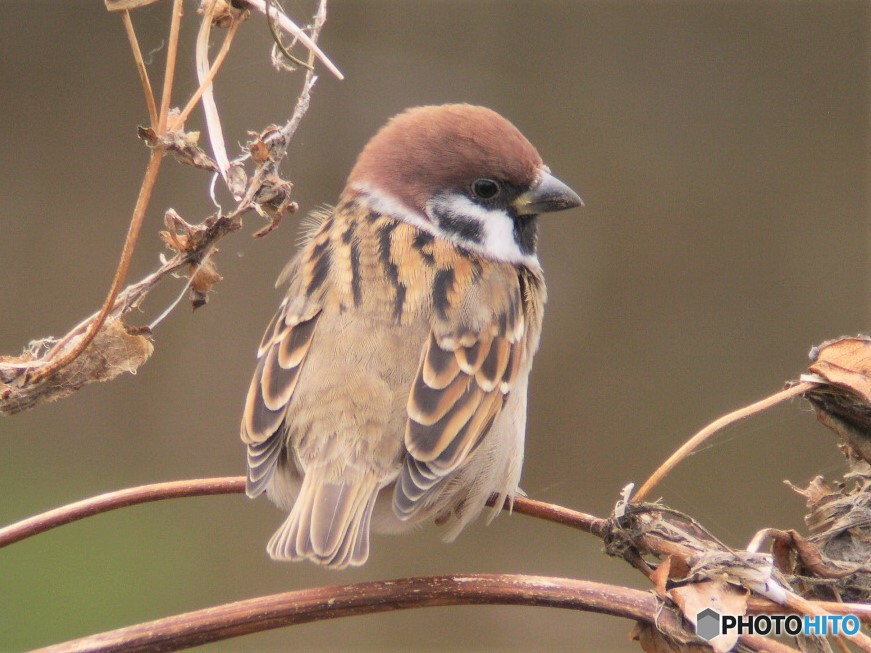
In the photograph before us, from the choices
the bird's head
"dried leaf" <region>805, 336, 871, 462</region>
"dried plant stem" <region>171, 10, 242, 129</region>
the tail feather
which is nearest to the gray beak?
the bird's head

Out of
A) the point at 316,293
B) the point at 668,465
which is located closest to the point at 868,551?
the point at 668,465

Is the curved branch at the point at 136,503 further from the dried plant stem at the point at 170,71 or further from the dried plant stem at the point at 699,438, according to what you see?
the dried plant stem at the point at 170,71

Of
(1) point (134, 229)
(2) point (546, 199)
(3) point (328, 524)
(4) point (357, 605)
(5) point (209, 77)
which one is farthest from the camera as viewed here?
(2) point (546, 199)

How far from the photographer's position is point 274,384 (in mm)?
2441

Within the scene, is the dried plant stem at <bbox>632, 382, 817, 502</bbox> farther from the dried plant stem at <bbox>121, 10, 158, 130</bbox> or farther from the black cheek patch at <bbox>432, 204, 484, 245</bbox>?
the black cheek patch at <bbox>432, 204, 484, 245</bbox>

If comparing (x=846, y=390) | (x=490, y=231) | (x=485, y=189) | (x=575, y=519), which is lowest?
(x=575, y=519)

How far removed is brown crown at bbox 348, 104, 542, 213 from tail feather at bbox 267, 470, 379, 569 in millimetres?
881

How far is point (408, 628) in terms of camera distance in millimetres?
5707

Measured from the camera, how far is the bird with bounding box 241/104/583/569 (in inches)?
90.3

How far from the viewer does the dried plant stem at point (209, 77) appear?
5.36 feet

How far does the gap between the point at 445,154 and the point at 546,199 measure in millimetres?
278

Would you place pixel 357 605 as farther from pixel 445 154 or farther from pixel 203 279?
A: pixel 445 154

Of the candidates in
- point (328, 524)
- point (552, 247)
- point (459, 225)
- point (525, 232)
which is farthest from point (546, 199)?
point (552, 247)

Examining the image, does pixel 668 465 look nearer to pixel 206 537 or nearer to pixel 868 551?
pixel 868 551
